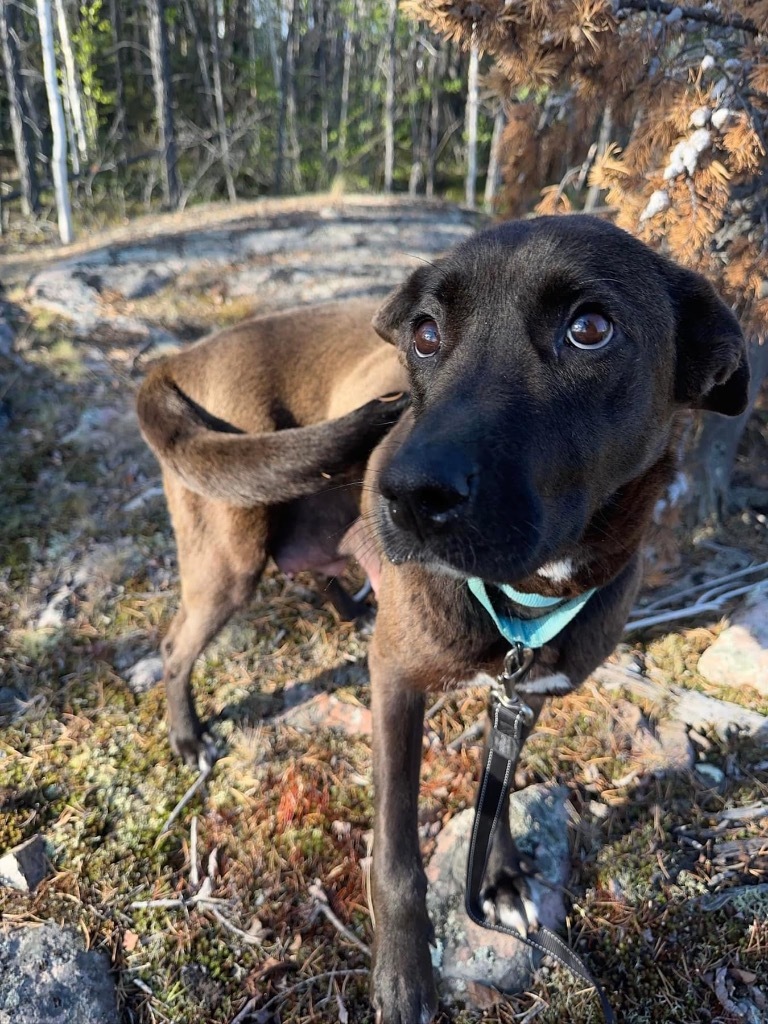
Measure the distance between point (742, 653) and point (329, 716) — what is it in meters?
1.95

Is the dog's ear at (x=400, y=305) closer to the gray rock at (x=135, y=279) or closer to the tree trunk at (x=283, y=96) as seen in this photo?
the gray rock at (x=135, y=279)

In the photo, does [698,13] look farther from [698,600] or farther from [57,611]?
[57,611]

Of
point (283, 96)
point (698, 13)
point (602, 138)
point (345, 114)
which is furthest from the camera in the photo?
point (345, 114)

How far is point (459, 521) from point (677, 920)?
1761 mm

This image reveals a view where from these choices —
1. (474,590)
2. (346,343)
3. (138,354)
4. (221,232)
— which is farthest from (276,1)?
(474,590)

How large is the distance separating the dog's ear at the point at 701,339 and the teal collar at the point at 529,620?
0.75 m

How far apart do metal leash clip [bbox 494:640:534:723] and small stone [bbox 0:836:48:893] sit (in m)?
1.75

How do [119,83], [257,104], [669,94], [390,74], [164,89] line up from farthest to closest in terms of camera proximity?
[257,104], [119,83], [390,74], [164,89], [669,94]

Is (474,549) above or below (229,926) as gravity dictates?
above

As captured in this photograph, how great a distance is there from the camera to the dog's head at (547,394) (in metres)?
1.43

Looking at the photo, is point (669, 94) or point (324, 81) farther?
point (324, 81)

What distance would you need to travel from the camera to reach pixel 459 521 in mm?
1398

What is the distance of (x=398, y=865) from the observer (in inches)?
82.3

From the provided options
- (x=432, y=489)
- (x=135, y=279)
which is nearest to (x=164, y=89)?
(x=135, y=279)
